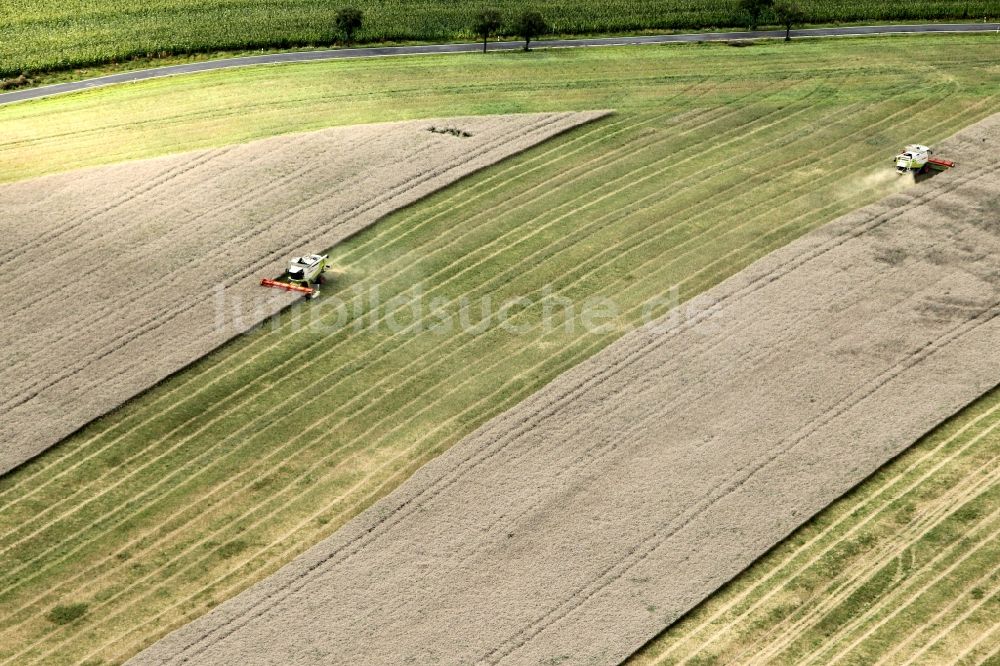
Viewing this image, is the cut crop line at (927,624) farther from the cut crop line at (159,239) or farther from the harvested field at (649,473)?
the cut crop line at (159,239)

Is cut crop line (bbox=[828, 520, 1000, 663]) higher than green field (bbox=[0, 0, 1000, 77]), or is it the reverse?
green field (bbox=[0, 0, 1000, 77])

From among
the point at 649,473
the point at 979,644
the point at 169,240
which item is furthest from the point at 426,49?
the point at 979,644

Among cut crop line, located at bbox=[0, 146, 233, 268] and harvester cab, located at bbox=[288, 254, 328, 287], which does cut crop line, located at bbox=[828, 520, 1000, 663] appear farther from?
cut crop line, located at bbox=[0, 146, 233, 268]

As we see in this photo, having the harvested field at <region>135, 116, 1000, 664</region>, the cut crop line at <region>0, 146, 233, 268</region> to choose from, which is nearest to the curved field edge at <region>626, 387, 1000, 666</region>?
the harvested field at <region>135, 116, 1000, 664</region>

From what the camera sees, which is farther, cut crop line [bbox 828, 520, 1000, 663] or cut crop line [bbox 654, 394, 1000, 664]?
cut crop line [bbox 654, 394, 1000, 664]

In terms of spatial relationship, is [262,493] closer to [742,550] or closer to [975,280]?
[742,550]

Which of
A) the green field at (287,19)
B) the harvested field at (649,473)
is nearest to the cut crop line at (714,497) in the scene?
the harvested field at (649,473)
